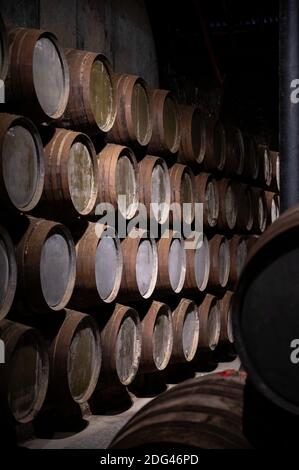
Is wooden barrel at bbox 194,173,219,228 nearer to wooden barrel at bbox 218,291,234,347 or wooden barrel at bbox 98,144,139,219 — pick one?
wooden barrel at bbox 218,291,234,347

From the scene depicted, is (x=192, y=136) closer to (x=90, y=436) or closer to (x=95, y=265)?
(x=95, y=265)

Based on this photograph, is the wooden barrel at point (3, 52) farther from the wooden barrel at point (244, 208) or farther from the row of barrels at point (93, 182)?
the wooden barrel at point (244, 208)

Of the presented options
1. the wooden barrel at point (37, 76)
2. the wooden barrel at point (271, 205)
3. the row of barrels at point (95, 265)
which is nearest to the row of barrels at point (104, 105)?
the wooden barrel at point (37, 76)

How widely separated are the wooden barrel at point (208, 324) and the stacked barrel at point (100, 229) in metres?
0.02

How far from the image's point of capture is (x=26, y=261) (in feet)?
13.2

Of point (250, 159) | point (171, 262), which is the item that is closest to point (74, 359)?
point (171, 262)

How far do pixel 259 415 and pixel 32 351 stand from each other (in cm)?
230

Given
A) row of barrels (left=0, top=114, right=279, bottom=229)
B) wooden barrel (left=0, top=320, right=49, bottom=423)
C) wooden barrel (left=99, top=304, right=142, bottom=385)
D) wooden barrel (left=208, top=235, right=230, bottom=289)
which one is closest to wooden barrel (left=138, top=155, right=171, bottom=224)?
row of barrels (left=0, top=114, right=279, bottom=229)

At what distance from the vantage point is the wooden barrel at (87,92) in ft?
15.5

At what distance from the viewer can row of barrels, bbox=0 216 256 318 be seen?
4.03m

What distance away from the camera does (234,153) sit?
7.82 meters

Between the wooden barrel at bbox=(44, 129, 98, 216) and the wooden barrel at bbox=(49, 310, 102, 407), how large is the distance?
2.47ft
